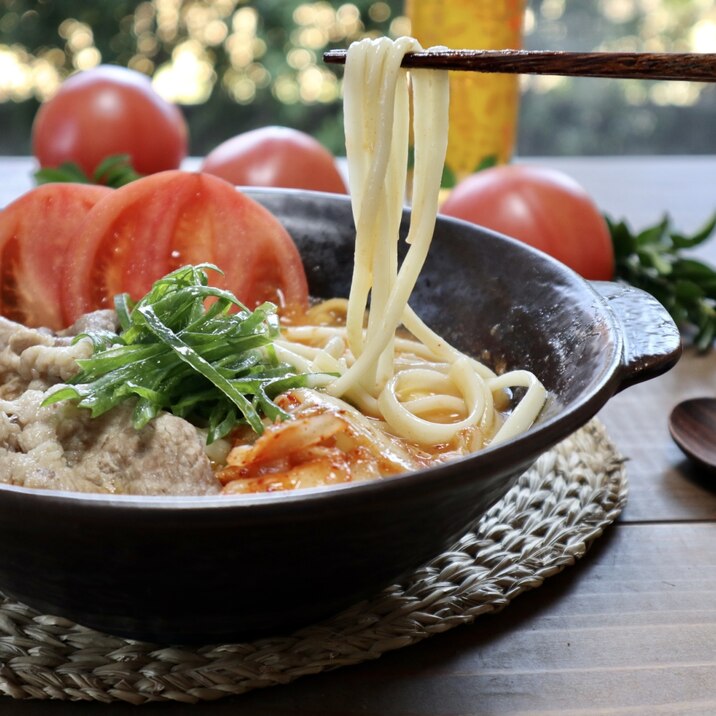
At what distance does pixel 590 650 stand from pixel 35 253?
1.45m

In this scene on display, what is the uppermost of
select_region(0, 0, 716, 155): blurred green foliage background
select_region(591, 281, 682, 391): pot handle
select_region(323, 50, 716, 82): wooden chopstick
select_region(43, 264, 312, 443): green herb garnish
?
select_region(323, 50, 716, 82): wooden chopstick

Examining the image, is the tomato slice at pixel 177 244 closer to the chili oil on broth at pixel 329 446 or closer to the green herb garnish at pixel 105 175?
the chili oil on broth at pixel 329 446

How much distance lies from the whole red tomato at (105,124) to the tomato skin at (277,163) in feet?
1.60

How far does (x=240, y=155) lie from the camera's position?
332 cm

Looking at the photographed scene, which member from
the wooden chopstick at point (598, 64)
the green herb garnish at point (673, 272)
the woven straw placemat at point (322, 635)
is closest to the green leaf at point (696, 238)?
the green herb garnish at point (673, 272)

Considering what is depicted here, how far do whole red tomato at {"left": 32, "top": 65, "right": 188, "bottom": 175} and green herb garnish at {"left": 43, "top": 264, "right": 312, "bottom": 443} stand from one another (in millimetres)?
2036

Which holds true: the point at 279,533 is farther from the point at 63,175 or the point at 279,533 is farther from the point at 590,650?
the point at 63,175

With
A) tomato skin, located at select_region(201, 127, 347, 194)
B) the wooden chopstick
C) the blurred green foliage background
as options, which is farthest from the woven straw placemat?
the blurred green foliage background

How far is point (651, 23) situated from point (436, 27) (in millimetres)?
4025

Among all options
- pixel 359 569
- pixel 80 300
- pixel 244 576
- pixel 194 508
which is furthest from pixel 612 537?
pixel 80 300

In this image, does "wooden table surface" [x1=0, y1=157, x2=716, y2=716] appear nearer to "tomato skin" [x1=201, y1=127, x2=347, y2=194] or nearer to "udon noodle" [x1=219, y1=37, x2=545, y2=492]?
"udon noodle" [x1=219, y1=37, x2=545, y2=492]

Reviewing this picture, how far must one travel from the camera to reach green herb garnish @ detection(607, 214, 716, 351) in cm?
279

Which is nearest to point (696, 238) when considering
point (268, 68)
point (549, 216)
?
point (549, 216)

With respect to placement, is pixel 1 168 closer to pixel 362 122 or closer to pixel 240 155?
pixel 240 155
